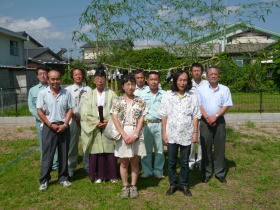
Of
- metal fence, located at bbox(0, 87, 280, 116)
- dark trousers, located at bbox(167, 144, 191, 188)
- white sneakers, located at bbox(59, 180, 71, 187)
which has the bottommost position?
white sneakers, located at bbox(59, 180, 71, 187)

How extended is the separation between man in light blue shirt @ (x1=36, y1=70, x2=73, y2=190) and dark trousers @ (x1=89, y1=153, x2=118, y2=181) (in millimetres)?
465

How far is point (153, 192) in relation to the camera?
436cm

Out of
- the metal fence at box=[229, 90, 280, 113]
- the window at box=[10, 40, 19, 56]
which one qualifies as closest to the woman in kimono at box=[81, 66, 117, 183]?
the metal fence at box=[229, 90, 280, 113]

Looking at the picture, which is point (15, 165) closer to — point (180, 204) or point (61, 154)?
point (61, 154)

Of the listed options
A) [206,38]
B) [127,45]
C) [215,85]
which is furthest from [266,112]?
[215,85]

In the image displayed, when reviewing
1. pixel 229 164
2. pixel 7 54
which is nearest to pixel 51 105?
pixel 229 164

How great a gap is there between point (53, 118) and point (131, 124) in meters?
1.18

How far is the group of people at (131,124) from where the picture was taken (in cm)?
404

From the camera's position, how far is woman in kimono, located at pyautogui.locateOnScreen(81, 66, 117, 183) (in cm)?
450

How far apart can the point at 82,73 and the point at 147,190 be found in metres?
2.16

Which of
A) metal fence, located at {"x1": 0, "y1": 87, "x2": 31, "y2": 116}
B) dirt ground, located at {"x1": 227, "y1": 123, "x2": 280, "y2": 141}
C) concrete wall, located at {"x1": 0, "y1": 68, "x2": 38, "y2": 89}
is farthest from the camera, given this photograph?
concrete wall, located at {"x1": 0, "y1": 68, "x2": 38, "y2": 89}

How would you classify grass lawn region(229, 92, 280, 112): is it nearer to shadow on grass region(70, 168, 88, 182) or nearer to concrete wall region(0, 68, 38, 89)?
shadow on grass region(70, 168, 88, 182)

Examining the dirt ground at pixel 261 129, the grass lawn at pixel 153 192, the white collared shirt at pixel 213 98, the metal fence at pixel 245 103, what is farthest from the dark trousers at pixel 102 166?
the metal fence at pixel 245 103

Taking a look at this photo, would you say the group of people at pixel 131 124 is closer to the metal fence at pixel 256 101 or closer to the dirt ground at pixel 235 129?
the dirt ground at pixel 235 129
